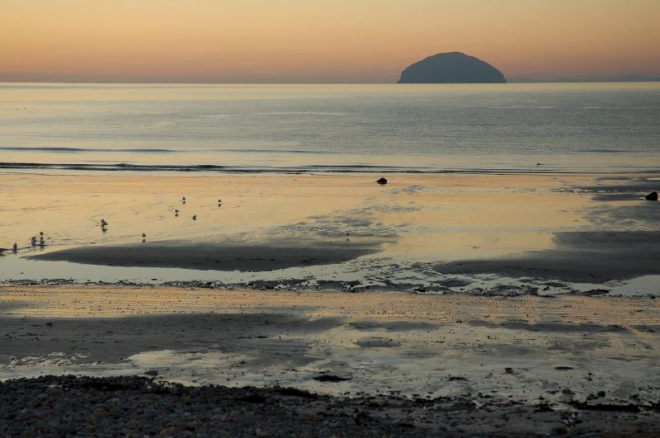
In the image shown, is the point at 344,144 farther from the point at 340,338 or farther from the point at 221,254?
the point at 340,338

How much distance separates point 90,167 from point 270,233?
38.1 m

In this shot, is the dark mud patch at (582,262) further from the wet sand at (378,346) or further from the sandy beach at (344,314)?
the wet sand at (378,346)

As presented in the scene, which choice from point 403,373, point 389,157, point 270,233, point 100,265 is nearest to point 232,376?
point 403,373

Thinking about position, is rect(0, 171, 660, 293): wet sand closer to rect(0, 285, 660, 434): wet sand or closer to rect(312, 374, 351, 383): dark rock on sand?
rect(0, 285, 660, 434): wet sand

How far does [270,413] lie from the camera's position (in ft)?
45.2

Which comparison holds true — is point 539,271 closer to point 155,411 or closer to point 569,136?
point 155,411

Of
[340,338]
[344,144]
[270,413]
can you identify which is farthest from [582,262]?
[344,144]

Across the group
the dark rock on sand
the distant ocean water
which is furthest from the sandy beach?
the distant ocean water

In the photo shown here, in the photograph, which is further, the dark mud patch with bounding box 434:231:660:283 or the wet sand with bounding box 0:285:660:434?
the dark mud patch with bounding box 434:231:660:283

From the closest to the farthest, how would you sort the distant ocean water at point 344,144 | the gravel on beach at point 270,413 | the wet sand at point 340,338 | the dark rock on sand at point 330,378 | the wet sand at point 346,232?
the gravel on beach at point 270,413
the dark rock on sand at point 330,378
the wet sand at point 340,338
the wet sand at point 346,232
the distant ocean water at point 344,144

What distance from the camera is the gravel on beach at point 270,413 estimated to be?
1254 cm

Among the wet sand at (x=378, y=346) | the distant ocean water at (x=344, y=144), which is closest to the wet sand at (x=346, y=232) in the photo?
the wet sand at (x=378, y=346)

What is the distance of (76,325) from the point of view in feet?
67.6

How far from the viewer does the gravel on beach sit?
12.5 meters
